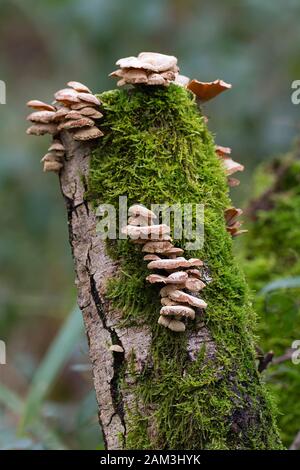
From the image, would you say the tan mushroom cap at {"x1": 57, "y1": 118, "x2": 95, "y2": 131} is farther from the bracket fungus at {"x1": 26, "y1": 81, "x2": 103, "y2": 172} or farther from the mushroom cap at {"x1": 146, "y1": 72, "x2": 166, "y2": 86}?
the mushroom cap at {"x1": 146, "y1": 72, "x2": 166, "y2": 86}

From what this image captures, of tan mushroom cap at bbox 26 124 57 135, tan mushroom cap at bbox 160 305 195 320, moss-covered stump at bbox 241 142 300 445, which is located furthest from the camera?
moss-covered stump at bbox 241 142 300 445

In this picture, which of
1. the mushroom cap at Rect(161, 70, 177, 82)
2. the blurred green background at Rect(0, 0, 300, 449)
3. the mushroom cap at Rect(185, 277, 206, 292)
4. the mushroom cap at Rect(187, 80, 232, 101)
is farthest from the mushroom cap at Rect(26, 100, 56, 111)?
the blurred green background at Rect(0, 0, 300, 449)

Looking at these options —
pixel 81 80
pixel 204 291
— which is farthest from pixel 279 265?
pixel 81 80

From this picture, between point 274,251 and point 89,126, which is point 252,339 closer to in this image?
point 89,126

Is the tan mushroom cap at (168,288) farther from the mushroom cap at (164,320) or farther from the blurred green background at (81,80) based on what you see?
the blurred green background at (81,80)

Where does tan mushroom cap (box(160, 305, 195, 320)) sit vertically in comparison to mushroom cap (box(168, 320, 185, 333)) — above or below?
above

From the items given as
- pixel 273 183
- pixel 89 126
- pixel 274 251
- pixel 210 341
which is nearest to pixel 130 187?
pixel 89 126
